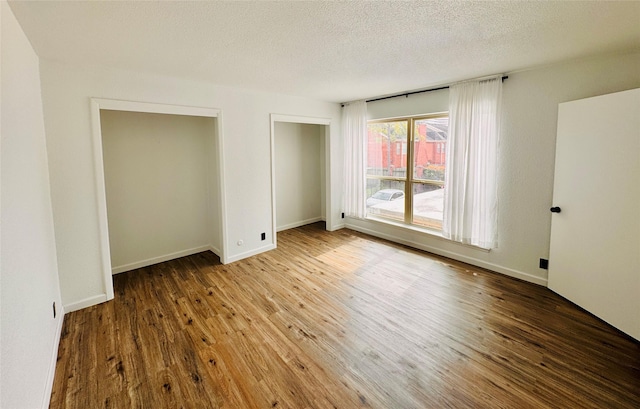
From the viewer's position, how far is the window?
429 cm

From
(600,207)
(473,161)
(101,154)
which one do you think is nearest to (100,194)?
(101,154)

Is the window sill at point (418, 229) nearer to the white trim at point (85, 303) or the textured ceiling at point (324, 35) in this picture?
the textured ceiling at point (324, 35)

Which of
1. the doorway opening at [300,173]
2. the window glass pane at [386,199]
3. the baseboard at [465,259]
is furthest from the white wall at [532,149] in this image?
the doorway opening at [300,173]

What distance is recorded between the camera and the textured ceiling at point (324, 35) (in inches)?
70.6

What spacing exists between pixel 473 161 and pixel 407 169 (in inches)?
44.5

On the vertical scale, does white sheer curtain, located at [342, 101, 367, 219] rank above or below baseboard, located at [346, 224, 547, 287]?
above

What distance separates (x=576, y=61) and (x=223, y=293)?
4.42 metres

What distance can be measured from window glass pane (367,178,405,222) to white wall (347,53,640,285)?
1.51 m

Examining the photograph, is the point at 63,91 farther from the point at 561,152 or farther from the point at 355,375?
the point at 561,152

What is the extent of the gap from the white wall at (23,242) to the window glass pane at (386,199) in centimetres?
440

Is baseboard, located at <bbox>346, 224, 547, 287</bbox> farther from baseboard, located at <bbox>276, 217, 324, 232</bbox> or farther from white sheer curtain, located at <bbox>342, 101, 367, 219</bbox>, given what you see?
baseboard, located at <bbox>276, 217, 324, 232</bbox>

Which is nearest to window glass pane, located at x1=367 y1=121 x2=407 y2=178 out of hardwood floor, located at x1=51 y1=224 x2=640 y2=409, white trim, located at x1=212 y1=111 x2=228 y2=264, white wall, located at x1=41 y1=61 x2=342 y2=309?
hardwood floor, located at x1=51 y1=224 x2=640 y2=409

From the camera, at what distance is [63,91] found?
2.68 m

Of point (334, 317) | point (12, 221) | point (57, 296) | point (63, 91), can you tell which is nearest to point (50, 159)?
point (63, 91)
